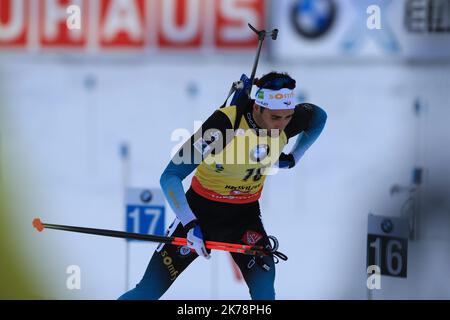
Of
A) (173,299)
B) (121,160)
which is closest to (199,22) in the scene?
(121,160)

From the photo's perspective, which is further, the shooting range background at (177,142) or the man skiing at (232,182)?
the shooting range background at (177,142)

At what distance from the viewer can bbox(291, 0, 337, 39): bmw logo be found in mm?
4281

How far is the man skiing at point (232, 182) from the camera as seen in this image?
141 inches

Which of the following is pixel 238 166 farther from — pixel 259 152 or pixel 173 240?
pixel 173 240

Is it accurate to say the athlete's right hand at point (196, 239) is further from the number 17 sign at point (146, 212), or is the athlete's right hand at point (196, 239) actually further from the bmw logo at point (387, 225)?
the bmw logo at point (387, 225)

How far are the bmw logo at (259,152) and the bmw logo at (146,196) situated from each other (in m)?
0.57

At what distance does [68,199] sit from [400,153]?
1.52 metres

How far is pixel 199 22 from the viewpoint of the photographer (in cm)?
436

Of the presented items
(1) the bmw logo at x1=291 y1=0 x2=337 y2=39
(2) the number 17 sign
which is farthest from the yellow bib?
(1) the bmw logo at x1=291 y1=0 x2=337 y2=39

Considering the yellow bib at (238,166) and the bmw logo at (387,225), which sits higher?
the yellow bib at (238,166)

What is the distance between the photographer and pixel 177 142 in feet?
13.4

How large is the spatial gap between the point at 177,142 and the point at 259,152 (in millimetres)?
532

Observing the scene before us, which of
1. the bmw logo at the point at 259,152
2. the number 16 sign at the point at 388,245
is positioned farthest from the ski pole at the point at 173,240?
the number 16 sign at the point at 388,245

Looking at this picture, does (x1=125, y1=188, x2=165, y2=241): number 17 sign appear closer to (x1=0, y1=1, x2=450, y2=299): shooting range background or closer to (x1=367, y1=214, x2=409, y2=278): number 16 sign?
(x1=0, y1=1, x2=450, y2=299): shooting range background
